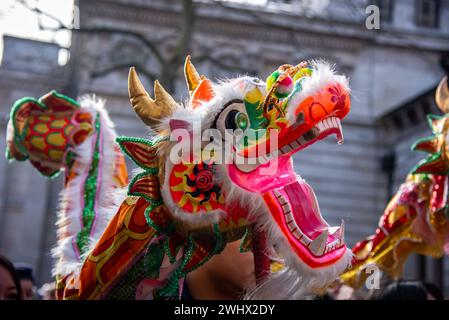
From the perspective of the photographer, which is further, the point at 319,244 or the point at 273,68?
the point at 273,68

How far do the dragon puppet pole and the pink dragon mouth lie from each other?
7.7 inches

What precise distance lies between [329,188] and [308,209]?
50.6 feet

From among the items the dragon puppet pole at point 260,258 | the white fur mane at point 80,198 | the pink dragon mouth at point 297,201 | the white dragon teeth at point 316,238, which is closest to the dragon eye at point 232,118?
the pink dragon mouth at point 297,201

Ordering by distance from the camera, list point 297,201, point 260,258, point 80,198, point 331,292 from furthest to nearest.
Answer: point 331,292 → point 80,198 → point 260,258 → point 297,201

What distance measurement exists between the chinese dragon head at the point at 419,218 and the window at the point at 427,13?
16259 millimetres

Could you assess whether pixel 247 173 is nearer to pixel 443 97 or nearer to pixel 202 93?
pixel 202 93

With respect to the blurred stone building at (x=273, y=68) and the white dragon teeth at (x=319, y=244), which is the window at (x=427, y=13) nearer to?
the blurred stone building at (x=273, y=68)

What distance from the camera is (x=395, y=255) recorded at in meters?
4.60

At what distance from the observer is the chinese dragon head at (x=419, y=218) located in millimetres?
4188

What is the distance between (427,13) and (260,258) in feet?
62.3

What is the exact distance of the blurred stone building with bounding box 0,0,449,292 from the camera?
52.6 ft

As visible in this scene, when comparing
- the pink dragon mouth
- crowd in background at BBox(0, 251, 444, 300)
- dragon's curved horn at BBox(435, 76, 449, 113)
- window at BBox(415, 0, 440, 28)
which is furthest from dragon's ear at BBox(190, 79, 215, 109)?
window at BBox(415, 0, 440, 28)

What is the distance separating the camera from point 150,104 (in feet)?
8.93

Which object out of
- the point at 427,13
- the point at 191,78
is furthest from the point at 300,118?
the point at 427,13
